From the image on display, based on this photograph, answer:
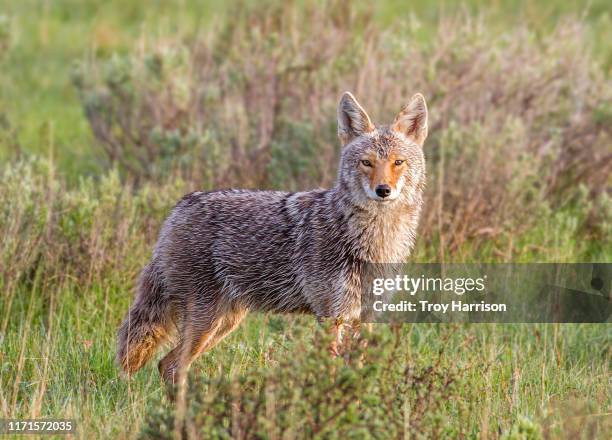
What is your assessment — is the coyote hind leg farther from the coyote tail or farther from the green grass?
the green grass

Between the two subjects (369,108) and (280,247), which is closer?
(280,247)

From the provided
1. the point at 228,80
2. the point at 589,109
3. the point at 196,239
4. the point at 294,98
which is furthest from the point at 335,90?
the point at 196,239

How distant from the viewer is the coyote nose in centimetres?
528

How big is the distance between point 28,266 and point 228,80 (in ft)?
11.8

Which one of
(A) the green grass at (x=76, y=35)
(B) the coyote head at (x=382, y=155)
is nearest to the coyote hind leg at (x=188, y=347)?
(B) the coyote head at (x=382, y=155)

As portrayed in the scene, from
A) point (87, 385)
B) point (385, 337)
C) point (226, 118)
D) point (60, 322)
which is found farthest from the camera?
point (226, 118)

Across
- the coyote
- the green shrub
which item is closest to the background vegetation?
the green shrub

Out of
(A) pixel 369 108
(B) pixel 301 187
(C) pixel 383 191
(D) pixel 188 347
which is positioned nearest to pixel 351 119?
(C) pixel 383 191

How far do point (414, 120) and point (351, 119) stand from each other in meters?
0.37

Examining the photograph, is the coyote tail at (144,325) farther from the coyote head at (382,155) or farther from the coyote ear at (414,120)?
the coyote ear at (414,120)

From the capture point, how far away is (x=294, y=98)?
957 centimetres

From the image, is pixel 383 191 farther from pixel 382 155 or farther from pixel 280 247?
pixel 280 247

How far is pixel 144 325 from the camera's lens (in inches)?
226

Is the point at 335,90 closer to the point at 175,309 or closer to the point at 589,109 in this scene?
the point at 589,109
